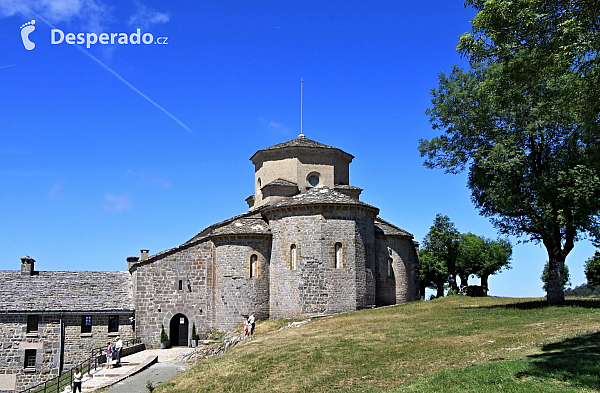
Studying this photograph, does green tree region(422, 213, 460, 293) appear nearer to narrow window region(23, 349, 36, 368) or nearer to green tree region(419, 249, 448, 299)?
green tree region(419, 249, 448, 299)

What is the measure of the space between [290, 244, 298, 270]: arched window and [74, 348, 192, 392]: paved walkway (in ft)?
27.2

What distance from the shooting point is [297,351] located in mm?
21359

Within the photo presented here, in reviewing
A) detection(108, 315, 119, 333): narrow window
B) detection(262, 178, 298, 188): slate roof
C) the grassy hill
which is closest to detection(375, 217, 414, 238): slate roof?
detection(262, 178, 298, 188): slate roof

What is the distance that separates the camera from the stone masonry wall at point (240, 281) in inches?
1316

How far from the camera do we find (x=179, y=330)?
35.6 m

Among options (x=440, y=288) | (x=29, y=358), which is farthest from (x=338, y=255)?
(x=440, y=288)

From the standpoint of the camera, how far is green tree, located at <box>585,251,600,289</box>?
161 feet

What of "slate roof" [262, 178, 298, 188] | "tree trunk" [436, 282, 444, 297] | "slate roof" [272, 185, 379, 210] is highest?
"slate roof" [262, 178, 298, 188]

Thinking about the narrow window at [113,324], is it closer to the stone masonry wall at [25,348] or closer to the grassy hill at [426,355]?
the stone masonry wall at [25,348]

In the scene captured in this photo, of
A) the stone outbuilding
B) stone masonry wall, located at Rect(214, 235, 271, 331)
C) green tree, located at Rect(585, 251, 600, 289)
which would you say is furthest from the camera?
green tree, located at Rect(585, 251, 600, 289)

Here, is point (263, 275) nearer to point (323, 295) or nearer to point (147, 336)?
point (323, 295)

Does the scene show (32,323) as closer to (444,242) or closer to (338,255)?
(338,255)

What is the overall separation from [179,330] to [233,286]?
532 cm

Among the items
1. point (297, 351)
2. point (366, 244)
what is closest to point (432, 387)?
point (297, 351)
